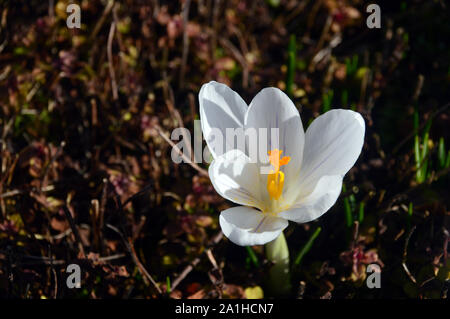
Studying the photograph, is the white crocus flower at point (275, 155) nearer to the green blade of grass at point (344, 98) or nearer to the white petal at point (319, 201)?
the white petal at point (319, 201)

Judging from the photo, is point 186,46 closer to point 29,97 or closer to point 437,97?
point 29,97

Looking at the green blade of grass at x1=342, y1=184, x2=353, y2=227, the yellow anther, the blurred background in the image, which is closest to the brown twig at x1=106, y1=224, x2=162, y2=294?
the blurred background

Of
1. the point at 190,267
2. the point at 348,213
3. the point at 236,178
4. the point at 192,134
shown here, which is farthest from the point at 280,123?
the point at 192,134

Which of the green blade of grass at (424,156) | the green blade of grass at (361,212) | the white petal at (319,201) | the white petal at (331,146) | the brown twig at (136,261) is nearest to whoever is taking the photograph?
the white petal at (319,201)

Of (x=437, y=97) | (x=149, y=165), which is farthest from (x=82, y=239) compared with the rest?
(x=437, y=97)

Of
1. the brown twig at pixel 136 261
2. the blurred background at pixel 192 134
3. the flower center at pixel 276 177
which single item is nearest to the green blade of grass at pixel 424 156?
the blurred background at pixel 192 134

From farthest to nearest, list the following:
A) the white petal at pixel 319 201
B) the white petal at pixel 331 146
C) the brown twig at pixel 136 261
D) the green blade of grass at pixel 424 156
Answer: the green blade of grass at pixel 424 156, the brown twig at pixel 136 261, the white petal at pixel 331 146, the white petal at pixel 319 201

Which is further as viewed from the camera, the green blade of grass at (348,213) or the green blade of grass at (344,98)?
the green blade of grass at (344,98)
